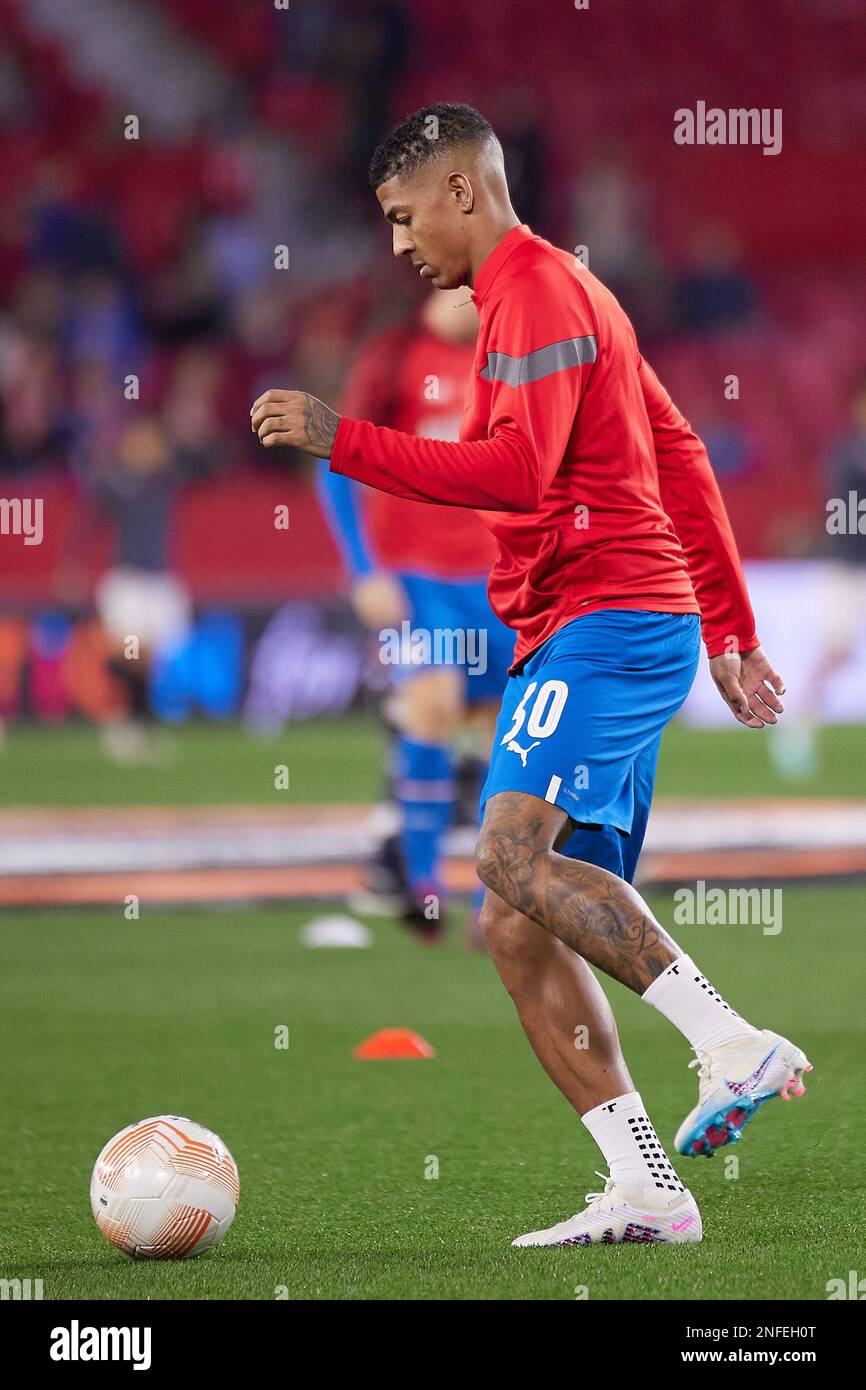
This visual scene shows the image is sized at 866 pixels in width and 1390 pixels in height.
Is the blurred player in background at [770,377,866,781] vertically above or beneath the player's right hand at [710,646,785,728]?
above

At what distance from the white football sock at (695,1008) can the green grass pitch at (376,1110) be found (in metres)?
0.40

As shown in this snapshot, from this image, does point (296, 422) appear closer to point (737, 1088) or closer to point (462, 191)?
point (462, 191)

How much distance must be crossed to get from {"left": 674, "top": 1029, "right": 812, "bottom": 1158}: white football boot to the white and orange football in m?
0.90

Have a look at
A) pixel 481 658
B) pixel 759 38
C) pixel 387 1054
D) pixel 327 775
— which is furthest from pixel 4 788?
pixel 759 38

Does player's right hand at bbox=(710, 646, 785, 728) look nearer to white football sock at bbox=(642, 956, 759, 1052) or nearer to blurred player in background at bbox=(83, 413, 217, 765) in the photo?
white football sock at bbox=(642, 956, 759, 1052)

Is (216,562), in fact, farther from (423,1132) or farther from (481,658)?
(423,1132)

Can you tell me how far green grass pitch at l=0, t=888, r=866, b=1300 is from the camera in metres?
3.70

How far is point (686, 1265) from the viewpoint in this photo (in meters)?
3.66

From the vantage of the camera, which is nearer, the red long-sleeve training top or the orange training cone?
the red long-sleeve training top

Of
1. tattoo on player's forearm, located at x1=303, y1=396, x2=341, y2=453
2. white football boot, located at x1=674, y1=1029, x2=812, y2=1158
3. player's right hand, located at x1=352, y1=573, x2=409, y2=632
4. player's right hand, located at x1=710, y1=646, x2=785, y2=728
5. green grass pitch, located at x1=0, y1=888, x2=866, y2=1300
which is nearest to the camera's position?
white football boot, located at x1=674, y1=1029, x2=812, y2=1158

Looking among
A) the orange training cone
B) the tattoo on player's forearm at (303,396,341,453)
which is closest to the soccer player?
the tattoo on player's forearm at (303,396,341,453)

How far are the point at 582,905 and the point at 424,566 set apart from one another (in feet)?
13.5

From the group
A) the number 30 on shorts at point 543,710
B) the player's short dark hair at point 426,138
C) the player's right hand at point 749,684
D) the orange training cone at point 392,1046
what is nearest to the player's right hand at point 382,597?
the orange training cone at point 392,1046

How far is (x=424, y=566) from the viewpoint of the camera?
7.77m
